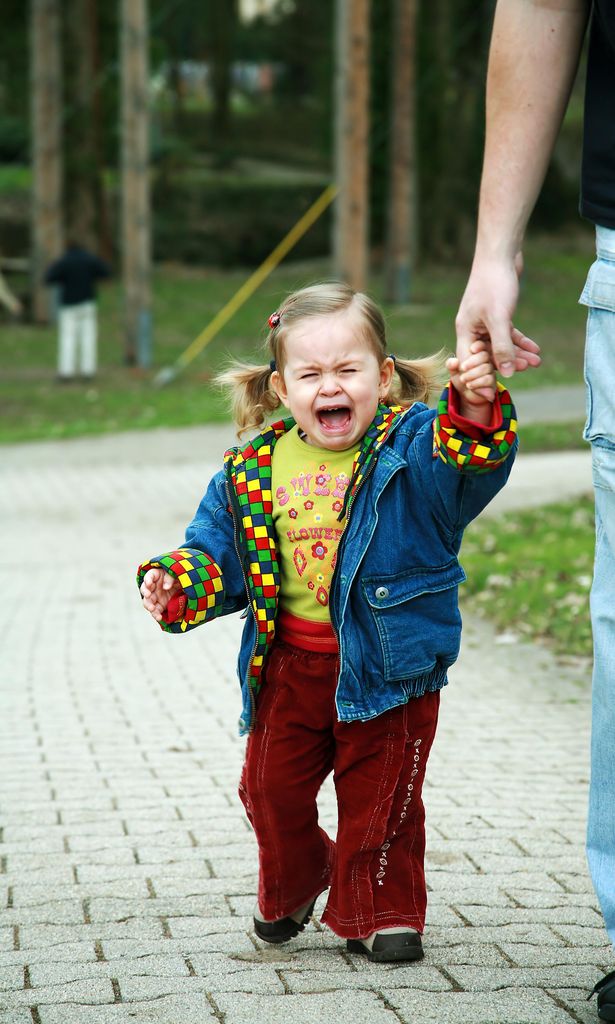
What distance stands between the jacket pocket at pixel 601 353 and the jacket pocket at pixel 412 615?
0.53 m

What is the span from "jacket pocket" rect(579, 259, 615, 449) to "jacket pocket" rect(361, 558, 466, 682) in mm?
533

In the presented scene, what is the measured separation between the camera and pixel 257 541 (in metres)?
3.28

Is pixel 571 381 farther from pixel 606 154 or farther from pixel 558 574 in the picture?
pixel 606 154

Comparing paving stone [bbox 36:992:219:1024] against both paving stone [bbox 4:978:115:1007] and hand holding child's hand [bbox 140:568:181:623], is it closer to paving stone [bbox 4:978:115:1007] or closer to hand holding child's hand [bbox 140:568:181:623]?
paving stone [bbox 4:978:115:1007]

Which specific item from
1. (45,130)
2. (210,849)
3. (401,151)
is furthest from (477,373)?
(401,151)

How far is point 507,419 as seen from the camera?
9.46ft

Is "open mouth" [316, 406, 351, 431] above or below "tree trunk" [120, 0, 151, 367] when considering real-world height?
above

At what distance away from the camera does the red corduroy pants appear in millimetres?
3246

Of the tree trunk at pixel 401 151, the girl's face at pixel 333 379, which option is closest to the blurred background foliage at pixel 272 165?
the tree trunk at pixel 401 151

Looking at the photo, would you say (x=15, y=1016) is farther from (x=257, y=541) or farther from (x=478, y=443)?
(x=478, y=443)

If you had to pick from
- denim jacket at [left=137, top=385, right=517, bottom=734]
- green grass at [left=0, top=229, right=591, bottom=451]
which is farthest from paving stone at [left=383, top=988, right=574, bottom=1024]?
green grass at [left=0, top=229, right=591, bottom=451]

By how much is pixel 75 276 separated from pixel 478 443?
1775 cm

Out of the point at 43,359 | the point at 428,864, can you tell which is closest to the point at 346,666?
the point at 428,864

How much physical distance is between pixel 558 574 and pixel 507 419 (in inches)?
227
